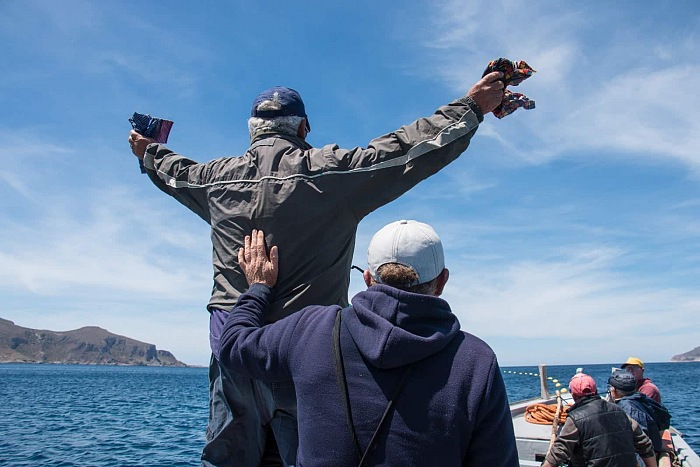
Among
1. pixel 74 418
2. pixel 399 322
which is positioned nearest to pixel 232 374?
pixel 399 322

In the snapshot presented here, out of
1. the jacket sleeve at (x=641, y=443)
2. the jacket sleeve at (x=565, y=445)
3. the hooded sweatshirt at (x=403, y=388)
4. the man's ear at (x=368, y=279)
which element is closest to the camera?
the hooded sweatshirt at (x=403, y=388)

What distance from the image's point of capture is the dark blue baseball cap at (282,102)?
283cm

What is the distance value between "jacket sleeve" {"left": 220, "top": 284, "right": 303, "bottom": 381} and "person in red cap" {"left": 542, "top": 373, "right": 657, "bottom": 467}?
545 cm

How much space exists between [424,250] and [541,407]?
10310mm

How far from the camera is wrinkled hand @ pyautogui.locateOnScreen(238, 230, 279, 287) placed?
2.44m

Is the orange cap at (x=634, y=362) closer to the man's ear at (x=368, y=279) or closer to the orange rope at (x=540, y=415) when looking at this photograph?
the orange rope at (x=540, y=415)

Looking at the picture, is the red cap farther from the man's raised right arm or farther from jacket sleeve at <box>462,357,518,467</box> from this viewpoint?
the man's raised right arm

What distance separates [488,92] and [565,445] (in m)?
5.46

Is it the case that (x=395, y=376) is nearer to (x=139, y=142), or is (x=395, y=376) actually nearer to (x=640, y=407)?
(x=139, y=142)

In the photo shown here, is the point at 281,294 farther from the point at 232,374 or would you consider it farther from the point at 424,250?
the point at 424,250

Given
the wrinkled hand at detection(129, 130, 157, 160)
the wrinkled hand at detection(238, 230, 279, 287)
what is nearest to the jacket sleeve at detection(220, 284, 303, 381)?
the wrinkled hand at detection(238, 230, 279, 287)

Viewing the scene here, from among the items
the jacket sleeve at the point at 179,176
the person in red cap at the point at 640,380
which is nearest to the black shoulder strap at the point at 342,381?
the jacket sleeve at the point at 179,176

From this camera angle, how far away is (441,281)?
2229 millimetres

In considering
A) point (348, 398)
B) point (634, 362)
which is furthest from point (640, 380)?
point (348, 398)
